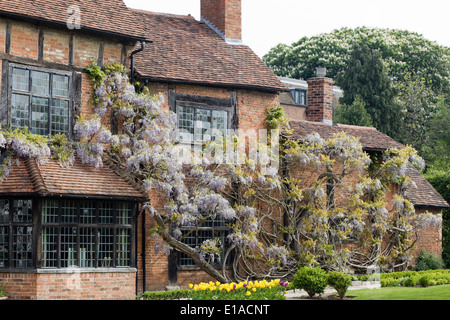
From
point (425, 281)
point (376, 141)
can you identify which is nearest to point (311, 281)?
point (425, 281)

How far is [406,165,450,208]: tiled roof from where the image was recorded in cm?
3016

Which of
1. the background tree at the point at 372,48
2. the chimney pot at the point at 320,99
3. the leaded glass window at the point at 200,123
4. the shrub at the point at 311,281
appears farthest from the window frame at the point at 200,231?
the background tree at the point at 372,48

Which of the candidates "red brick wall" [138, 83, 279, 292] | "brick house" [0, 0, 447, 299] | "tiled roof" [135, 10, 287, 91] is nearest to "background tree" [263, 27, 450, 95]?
"tiled roof" [135, 10, 287, 91]

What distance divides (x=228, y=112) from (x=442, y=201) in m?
11.5

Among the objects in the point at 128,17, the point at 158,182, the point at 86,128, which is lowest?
the point at 158,182

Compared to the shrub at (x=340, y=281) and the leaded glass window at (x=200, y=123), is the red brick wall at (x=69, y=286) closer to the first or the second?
the leaded glass window at (x=200, y=123)

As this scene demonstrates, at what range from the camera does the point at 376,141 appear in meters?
29.4

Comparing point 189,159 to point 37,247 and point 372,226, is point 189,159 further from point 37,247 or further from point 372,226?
point 372,226

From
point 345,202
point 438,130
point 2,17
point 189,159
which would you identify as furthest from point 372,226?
point 438,130

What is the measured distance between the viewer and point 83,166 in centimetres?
2061

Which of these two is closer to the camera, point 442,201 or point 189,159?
point 189,159

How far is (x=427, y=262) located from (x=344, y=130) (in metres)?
6.07

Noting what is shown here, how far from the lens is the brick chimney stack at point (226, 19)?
2698cm

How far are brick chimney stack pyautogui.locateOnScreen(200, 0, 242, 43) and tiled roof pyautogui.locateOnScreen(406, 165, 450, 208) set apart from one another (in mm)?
9431
